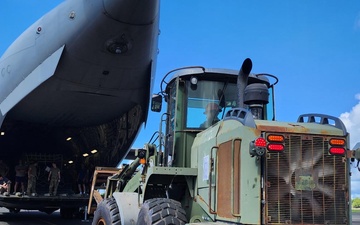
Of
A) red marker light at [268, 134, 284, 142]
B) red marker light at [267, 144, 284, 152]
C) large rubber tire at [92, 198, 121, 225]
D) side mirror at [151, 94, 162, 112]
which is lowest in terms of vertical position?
large rubber tire at [92, 198, 121, 225]

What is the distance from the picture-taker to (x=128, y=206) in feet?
19.4

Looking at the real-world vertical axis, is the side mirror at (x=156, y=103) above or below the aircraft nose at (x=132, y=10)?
below

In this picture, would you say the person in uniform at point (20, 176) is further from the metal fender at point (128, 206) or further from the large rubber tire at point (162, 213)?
the large rubber tire at point (162, 213)

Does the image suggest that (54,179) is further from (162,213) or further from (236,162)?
(236,162)

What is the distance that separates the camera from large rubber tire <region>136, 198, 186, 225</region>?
4.60 metres

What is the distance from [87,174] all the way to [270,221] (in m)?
11.0

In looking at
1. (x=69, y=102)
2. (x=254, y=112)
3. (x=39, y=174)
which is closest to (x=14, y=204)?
(x=39, y=174)

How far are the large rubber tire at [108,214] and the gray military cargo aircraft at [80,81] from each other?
12.4 ft

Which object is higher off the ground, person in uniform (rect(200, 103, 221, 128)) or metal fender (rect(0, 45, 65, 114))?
metal fender (rect(0, 45, 65, 114))

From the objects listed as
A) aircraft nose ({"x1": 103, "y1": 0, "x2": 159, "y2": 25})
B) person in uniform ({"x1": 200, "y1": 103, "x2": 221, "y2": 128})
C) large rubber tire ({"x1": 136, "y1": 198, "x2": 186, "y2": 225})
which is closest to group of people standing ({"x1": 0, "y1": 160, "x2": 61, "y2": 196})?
aircraft nose ({"x1": 103, "y1": 0, "x2": 159, "y2": 25})

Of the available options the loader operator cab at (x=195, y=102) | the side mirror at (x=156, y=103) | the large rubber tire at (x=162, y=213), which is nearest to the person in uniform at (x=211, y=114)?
the loader operator cab at (x=195, y=102)

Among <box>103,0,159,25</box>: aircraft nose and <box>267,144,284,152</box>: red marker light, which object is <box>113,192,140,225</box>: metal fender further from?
<box>103,0,159,25</box>: aircraft nose

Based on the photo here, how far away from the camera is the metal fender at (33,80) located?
1000cm

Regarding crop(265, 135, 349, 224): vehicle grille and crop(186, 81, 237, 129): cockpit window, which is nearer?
crop(265, 135, 349, 224): vehicle grille
